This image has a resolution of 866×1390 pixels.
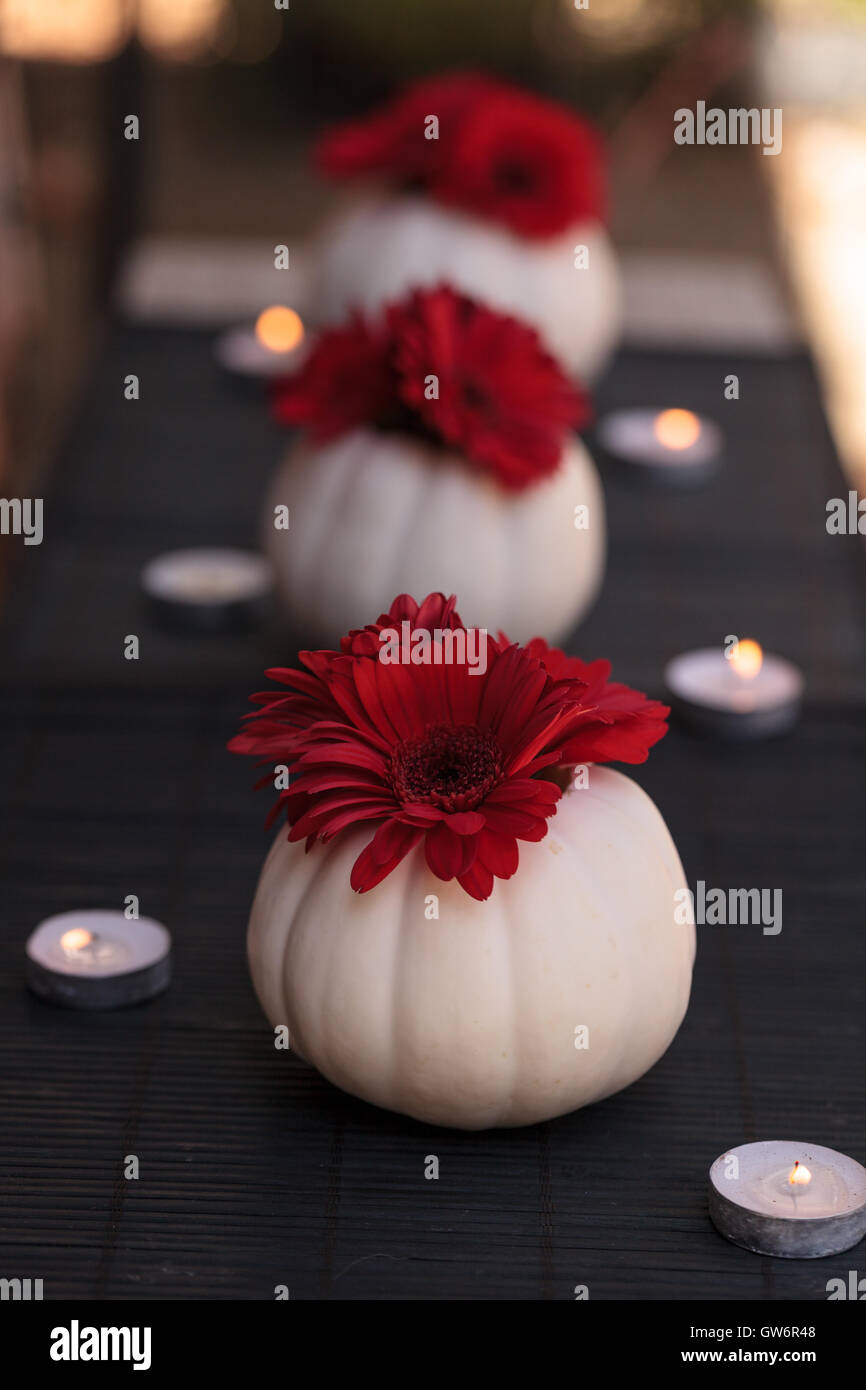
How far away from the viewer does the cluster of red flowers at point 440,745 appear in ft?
3.07

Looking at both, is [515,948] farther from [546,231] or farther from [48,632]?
[546,231]

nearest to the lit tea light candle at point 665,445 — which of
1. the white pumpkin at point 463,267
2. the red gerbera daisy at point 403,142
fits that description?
the white pumpkin at point 463,267

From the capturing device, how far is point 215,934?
1.20m

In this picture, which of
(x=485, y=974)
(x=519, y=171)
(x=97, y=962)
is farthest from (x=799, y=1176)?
(x=519, y=171)

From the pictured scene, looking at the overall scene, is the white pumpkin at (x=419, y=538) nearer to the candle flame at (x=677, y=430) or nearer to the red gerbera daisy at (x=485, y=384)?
the red gerbera daisy at (x=485, y=384)

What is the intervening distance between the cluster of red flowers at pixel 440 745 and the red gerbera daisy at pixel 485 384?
41 centimetres

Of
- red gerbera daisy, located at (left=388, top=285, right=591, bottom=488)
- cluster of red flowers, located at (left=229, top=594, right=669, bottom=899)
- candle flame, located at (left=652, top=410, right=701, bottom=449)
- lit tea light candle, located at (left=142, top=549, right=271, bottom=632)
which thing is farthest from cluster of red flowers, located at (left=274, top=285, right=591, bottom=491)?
candle flame, located at (left=652, top=410, right=701, bottom=449)

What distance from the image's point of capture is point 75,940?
1135 millimetres

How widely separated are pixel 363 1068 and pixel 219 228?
3.50 m

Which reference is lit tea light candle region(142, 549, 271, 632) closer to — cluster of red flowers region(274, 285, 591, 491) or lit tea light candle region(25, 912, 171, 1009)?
cluster of red flowers region(274, 285, 591, 491)

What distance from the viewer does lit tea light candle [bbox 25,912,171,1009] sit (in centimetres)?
111

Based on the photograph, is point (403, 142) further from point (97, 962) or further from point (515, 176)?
point (97, 962)

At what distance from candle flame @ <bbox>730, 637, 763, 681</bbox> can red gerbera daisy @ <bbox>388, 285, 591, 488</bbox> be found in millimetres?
212
